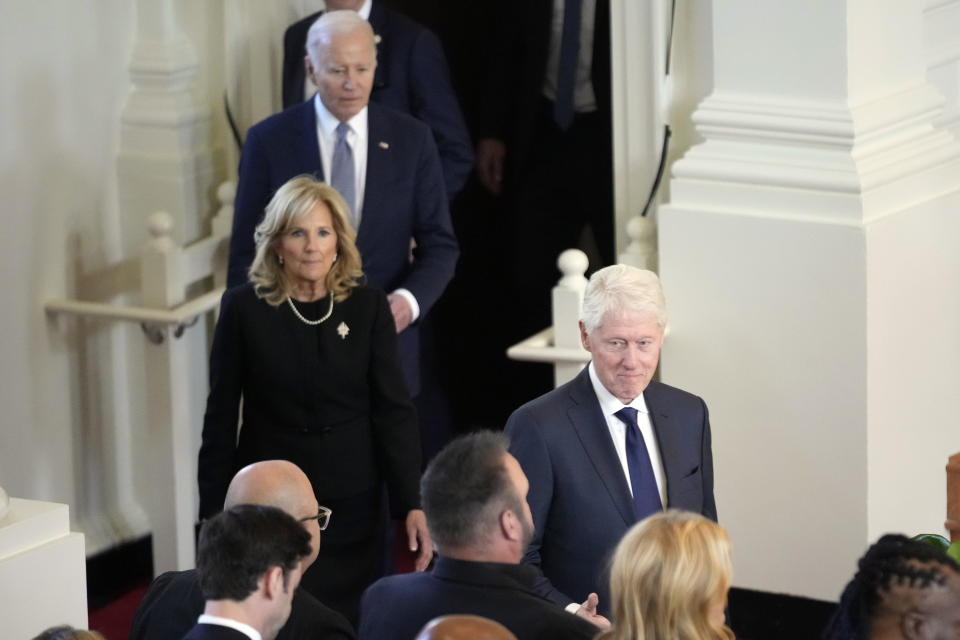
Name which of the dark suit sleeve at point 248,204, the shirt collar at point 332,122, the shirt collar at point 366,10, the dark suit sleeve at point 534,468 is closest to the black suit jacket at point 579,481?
the dark suit sleeve at point 534,468

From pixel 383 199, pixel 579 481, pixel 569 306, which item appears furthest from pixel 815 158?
pixel 579 481

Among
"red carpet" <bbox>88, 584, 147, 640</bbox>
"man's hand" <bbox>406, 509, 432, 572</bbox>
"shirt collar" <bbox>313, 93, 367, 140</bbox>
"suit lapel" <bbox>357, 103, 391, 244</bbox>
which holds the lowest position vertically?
"red carpet" <bbox>88, 584, 147, 640</bbox>

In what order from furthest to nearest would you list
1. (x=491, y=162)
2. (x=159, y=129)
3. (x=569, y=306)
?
(x=491, y=162) < (x=159, y=129) < (x=569, y=306)

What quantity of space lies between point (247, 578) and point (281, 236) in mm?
1866

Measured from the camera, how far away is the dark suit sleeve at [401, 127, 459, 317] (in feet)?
18.1

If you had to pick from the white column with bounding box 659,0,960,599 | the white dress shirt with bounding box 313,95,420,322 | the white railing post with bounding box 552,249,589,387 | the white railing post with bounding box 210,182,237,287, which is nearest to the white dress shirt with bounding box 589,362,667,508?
the white column with bounding box 659,0,960,599

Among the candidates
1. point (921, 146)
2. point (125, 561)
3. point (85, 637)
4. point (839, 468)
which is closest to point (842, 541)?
point (839, 468)

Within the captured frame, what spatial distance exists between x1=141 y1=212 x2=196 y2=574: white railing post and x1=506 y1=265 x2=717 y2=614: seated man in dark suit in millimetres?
2487

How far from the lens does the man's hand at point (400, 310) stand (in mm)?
5371

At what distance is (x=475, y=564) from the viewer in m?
3.08

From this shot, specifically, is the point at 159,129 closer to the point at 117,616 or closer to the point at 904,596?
the point at 117,616

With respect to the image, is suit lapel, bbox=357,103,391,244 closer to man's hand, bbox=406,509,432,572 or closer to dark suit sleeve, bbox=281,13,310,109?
dark suit sleeve, bbox=281,13,310,109

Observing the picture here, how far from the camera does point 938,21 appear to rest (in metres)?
5.86

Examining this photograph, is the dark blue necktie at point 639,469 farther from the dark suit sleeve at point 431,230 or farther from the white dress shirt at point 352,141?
the white dress shirt at point 352,141
